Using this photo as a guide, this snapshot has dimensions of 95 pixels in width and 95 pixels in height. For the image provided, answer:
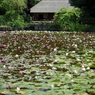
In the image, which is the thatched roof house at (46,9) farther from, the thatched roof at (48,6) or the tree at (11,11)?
the tree at (11,11)

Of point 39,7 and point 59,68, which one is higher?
point 59,68

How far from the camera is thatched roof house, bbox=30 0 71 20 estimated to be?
46.1m

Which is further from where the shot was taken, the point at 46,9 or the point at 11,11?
the point at 46,9

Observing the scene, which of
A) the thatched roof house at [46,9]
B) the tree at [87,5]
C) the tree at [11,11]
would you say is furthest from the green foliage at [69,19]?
the thatched roof house at [46,9]

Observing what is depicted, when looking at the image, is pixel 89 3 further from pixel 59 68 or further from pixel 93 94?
pixel 93 94

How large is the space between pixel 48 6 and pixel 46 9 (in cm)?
98

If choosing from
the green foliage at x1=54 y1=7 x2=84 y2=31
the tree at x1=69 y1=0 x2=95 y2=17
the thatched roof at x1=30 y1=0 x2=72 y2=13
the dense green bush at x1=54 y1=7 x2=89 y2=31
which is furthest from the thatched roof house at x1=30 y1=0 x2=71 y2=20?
the tree at x1=69 y1=0 x2=95 y2=17

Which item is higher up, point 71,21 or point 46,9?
point 71,21

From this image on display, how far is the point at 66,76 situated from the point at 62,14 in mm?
25286

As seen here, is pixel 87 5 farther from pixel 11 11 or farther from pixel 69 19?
pixel 11 11

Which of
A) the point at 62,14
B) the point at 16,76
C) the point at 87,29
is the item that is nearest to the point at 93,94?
the point at 16,76

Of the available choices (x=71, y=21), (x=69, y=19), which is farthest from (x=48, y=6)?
(x=71, y=21)

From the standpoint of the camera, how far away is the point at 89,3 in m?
26.1

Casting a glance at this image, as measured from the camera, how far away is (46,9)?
46469mm
